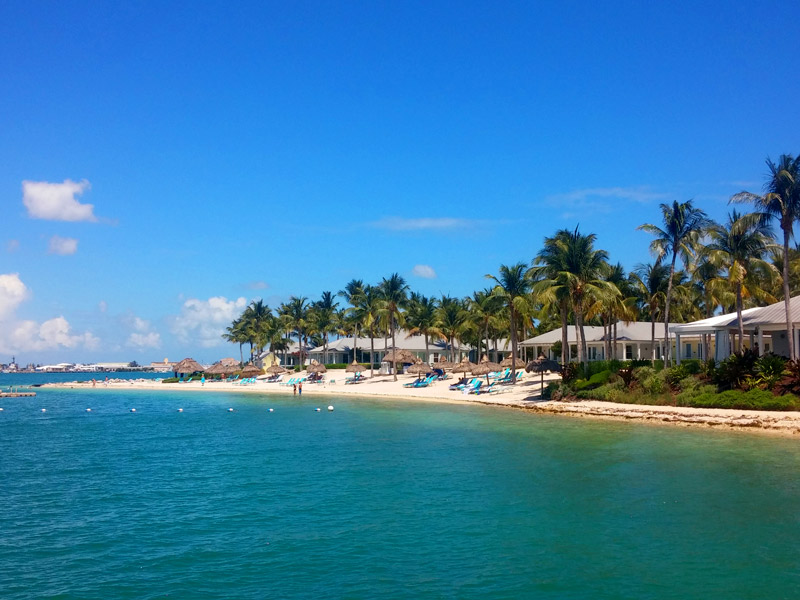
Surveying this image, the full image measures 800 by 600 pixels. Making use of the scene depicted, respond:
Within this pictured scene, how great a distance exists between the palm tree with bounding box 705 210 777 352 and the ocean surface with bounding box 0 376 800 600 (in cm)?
1148

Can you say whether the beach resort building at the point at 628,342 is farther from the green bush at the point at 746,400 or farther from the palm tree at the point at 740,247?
the green bush at the point at 746,400

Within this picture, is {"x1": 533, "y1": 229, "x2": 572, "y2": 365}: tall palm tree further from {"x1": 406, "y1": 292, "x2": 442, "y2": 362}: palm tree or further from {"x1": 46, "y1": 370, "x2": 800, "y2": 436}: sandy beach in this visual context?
{"x1": 406, "y1": 292, "x2": 442, "y2": 362}: palm tree

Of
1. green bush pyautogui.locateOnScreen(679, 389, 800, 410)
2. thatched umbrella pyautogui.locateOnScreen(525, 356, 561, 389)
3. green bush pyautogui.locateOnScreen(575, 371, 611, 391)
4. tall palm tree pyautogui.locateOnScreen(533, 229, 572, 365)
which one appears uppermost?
tall palm tree pyautogui.locateOnScreen(533, 229, 572, 365)

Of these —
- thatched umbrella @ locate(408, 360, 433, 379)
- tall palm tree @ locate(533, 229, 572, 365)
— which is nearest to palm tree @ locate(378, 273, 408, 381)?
thatched umbrella @ locate(408, 360, 433, 379)

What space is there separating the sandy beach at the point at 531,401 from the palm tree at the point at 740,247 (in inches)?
272

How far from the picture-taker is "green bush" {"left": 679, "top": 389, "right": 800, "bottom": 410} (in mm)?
29219

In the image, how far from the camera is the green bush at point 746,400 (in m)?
29.2

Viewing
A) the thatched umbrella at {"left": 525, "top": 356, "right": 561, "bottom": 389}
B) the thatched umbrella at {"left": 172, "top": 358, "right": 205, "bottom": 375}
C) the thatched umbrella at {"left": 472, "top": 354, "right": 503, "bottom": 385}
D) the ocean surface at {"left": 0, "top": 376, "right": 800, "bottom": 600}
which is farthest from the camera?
the thatched umbrella at {"left": 172, "top": 358, "right": 205, "bottom": 375}

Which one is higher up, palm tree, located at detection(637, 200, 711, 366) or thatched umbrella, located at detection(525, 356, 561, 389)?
palm tree, located at detection(637, 200, 711, 366)

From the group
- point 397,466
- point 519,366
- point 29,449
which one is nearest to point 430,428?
point 397,466

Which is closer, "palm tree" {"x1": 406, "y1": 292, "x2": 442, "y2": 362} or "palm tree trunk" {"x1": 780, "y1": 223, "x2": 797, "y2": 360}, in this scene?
"palm tree trunk" {"x1": 780, "y1": 223, "x2": 797, "y2": 360}

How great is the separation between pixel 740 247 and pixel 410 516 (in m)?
29.1

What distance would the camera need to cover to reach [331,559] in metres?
12.1

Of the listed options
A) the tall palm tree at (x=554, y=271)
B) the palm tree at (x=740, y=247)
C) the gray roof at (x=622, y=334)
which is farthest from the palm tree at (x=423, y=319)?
the palm tree at (x=740, y=247)
